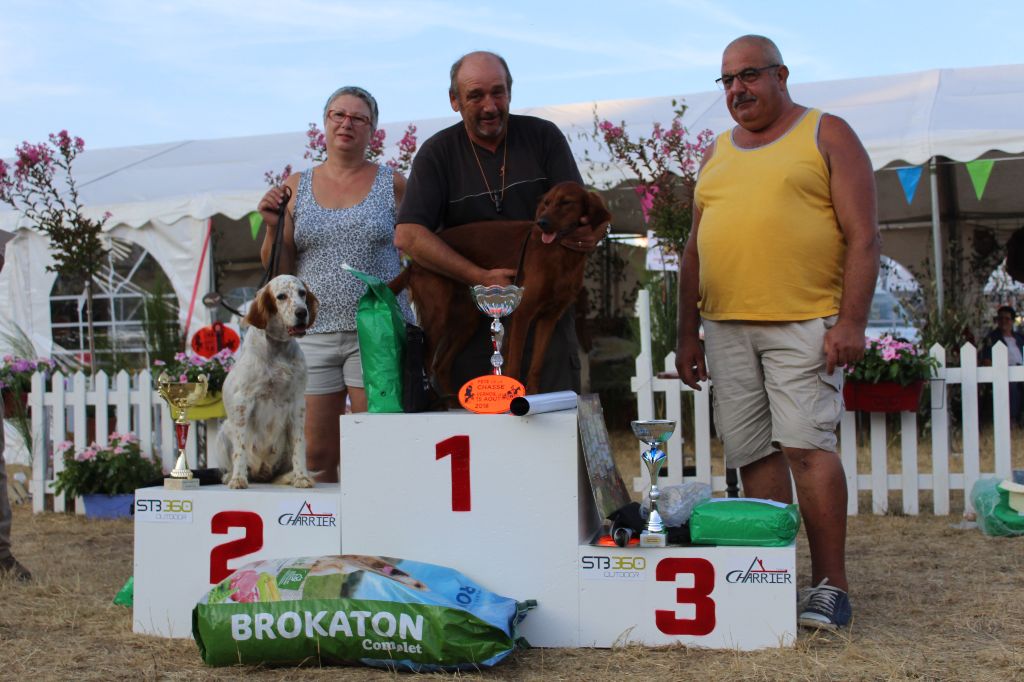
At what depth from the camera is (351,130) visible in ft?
12.0

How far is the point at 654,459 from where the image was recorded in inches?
121

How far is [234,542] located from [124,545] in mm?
2655

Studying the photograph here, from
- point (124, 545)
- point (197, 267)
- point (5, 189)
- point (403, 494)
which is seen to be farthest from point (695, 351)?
point (5, 189)

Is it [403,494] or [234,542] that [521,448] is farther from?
[234,542]

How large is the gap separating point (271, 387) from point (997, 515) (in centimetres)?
369

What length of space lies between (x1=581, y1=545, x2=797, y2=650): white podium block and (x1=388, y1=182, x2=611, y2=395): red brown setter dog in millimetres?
599

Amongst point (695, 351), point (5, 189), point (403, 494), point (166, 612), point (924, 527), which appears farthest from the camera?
point (5, 189)

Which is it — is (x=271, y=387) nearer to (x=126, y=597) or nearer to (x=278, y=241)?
(x=278, y=241)

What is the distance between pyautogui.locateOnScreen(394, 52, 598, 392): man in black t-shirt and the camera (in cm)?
317

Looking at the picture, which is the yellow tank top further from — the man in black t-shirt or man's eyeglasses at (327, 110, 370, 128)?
man's eyeglasses at (327, 110, 370, 128)

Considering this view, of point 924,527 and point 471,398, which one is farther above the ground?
point 471,398

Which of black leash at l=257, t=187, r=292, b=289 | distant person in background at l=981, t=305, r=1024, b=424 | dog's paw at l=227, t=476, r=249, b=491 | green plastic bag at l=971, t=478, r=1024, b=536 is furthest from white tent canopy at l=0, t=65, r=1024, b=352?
dog's paw at l=227, t=476, r=249, b=491

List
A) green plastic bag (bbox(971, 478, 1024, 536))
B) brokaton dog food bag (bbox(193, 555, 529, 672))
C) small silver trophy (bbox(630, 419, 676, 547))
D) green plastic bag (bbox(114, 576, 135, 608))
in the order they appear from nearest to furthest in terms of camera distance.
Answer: brokaton dog food bag (bbox(193, 555, 529, 672)), small silver trophy (bbox(630, 419, 676, 547)), green plastic bag (bbox(114, 576, 135, 608)), green plastic bag (bbox(971, 478, 1024, 536))

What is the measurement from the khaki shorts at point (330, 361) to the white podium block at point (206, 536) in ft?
1.63
